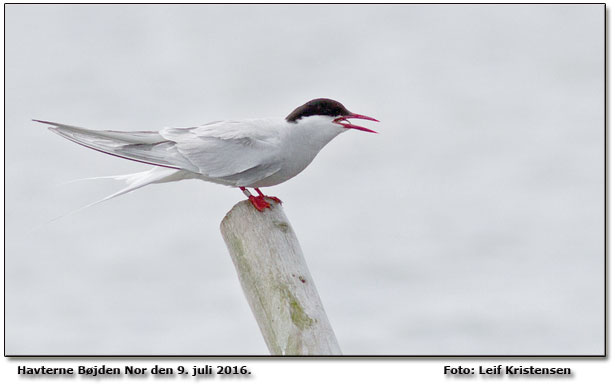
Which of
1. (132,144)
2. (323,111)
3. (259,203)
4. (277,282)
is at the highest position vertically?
(323,111)

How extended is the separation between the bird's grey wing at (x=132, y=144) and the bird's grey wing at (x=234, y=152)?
4cm

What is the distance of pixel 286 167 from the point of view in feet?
14.5

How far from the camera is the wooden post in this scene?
3658 mm

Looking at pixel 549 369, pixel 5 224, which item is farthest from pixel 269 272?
pixel 5 224

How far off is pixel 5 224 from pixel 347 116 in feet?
6.26

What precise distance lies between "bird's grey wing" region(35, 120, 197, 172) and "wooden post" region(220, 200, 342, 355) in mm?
406

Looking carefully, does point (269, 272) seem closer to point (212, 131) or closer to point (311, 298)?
point (311, 298)

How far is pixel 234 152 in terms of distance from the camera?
4.39 meters

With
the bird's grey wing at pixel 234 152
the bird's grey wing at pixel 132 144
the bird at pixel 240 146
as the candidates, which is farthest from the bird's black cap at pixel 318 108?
the bird's grey wing at pixel 132 144

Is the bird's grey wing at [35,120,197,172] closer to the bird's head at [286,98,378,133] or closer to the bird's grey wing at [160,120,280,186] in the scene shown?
the bird's grey wing at [160,120,280,186]

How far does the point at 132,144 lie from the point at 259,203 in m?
0.69

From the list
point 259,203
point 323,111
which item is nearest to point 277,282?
point 259,203

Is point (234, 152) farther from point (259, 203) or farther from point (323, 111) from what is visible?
point (323, 111)

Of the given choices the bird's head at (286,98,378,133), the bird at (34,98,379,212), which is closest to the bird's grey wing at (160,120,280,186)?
the bird at (34,98,379,212)
